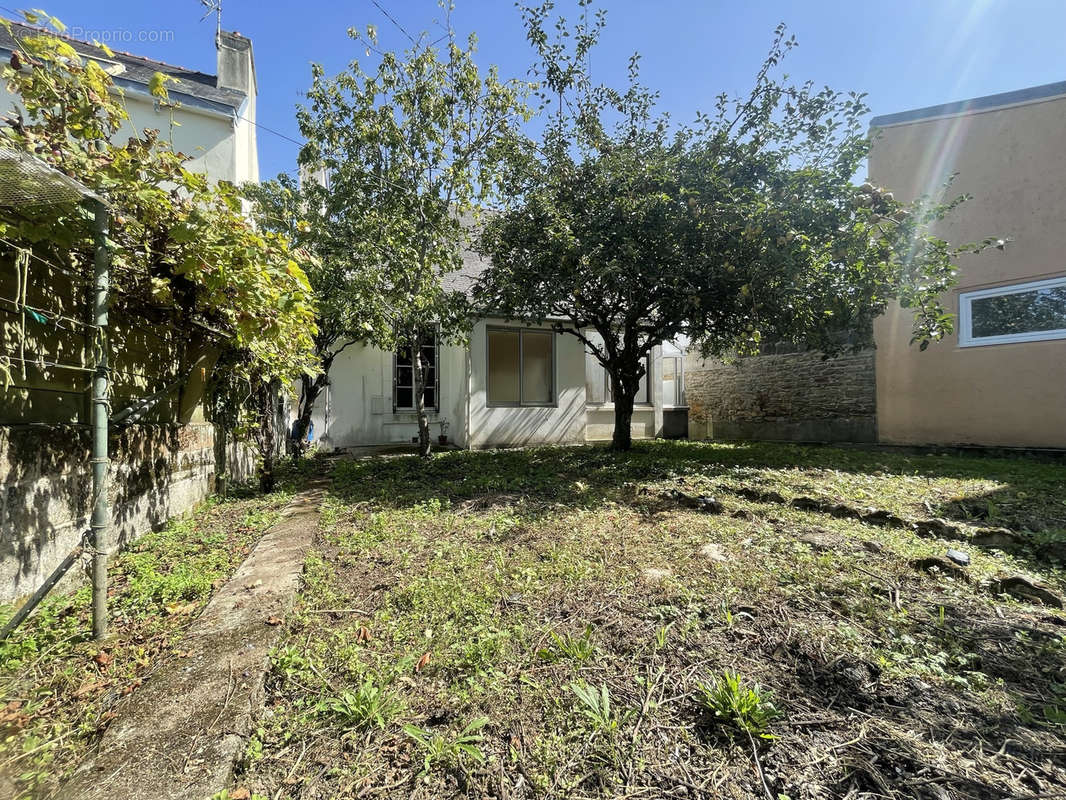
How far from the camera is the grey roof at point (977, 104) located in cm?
718

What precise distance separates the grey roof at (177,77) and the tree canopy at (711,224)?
518 centimetres

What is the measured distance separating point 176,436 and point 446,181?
5374mm

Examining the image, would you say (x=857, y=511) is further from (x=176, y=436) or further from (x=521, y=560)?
(x=176, y=436)

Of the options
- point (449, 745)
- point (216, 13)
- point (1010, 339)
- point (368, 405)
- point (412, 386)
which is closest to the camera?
point (449, 745)

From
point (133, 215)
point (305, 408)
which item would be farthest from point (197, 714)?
point (305, 408)

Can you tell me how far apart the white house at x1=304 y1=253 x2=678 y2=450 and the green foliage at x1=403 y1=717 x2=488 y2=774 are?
25.9 feet

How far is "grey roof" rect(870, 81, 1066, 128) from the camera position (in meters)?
7.18

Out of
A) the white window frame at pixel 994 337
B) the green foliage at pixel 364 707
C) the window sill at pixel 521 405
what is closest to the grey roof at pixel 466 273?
the window sill at pixel 521 405

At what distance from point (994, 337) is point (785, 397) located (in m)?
3.92

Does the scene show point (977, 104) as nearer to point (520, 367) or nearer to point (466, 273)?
point (520, 367)

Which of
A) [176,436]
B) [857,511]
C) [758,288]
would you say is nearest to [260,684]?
[176,436]

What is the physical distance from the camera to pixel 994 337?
777cm

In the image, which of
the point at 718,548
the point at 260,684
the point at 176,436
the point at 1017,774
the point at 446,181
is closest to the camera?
the point at 1017,774

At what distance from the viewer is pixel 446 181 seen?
7.22 m
